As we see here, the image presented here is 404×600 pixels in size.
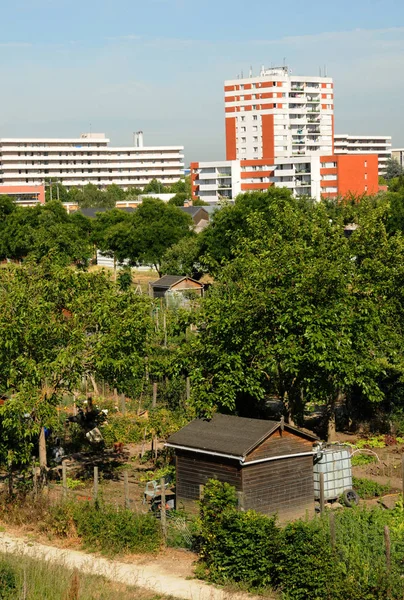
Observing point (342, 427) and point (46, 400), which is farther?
point (342, 427)

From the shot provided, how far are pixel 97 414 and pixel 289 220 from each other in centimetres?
797

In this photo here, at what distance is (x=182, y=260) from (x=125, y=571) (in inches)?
1706

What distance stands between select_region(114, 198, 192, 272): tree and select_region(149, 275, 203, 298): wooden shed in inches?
485

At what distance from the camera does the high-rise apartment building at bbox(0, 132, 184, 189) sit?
556 ft

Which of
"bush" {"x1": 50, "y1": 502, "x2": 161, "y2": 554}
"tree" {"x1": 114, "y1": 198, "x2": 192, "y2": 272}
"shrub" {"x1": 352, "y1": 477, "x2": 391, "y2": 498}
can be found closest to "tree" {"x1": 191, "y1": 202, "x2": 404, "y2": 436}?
"shrub" {"x1": 352, "y1": 477, "x2": 391, "y2": 498}

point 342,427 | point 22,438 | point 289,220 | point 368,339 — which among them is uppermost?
point 289,220

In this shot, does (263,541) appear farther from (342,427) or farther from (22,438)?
(342,427)

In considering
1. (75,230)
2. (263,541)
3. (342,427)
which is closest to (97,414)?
(342,427)

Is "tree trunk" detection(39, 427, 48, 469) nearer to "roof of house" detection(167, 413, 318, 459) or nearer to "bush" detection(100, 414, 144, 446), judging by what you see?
"roof of house" detection(167, 413, 318, 459)

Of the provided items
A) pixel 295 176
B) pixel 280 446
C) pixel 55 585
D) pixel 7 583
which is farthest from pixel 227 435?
pixel 295 176

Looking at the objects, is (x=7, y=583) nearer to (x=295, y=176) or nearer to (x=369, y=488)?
(x=369, y=488)

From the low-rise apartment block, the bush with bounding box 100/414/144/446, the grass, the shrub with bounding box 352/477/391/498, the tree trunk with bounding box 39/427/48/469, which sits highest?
the low-rise apartment block

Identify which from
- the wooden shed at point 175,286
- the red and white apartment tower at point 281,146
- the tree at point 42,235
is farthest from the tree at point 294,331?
the red and white apartment tower at point 281,146

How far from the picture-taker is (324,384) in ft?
75.3
